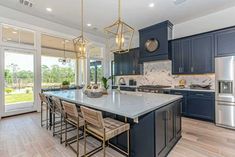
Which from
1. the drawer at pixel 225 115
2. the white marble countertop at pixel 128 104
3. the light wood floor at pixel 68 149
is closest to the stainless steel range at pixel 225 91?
the drawer at pixel 225 115

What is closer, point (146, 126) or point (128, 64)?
point (146, 126)

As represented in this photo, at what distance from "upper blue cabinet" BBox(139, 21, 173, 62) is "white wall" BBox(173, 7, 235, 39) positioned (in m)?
0.40

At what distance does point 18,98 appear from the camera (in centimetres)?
466

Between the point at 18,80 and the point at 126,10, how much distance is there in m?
4.41

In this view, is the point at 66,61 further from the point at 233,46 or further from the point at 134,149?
the point at 233,46

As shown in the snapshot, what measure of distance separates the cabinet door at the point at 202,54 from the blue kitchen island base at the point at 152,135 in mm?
2497

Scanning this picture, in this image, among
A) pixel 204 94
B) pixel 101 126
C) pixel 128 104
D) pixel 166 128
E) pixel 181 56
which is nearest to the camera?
pixel 101 126

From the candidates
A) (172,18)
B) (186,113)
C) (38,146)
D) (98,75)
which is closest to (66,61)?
(98,75)

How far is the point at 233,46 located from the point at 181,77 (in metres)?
1.79

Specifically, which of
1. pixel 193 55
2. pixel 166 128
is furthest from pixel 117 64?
pixel 166 128

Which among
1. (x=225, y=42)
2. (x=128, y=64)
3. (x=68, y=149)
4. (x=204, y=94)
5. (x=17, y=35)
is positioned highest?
(x=17, y=35)

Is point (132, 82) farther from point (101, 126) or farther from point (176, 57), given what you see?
point (101, 126)

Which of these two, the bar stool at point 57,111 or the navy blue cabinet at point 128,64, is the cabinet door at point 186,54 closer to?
the navy blue cabinet at point 128,64

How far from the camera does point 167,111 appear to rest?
2.13 m
